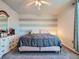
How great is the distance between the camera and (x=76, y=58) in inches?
178

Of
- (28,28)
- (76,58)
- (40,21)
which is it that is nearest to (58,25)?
(40,21)

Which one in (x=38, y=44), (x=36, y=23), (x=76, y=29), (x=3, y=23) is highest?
(x=36, y=23)

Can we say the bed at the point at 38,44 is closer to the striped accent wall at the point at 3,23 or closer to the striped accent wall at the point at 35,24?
the striped accent wall at the point at 3,23

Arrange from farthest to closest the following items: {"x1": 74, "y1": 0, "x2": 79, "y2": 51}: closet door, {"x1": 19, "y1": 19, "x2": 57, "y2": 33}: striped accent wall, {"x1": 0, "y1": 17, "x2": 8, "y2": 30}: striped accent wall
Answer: {"x1": 19, "y1": 19, "x2": 57, "y2": 33}: striped accent wall, {"x1": 0, "y1": 17, "x2": 8, "y2": 30}: striped accent wall, {"x1": 74, "y1": 0, "x2": 79, "y2": 51}: closet door

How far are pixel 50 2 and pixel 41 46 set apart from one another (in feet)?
7.64

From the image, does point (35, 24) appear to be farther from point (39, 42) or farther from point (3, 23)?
point (39, 42)

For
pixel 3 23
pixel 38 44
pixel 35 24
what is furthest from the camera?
pixel 35 24

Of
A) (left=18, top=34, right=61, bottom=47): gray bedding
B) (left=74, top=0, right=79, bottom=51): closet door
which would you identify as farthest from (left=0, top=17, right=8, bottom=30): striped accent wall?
(left=74, top=0, right=79, bottom=51): closet door

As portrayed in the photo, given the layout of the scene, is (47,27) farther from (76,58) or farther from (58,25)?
(76,58)

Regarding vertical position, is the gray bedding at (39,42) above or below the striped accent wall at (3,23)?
below

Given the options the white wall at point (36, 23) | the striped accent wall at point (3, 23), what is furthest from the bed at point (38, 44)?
the white wall at point (36, 23)

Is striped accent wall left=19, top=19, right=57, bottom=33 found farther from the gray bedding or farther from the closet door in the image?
the closet door

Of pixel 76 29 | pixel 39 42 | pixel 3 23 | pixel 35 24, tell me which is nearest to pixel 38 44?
pixel 39 42

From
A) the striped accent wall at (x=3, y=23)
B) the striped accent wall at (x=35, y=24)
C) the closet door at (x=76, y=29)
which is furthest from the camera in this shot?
the striped accent wall at (x=35, y=24)
